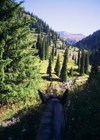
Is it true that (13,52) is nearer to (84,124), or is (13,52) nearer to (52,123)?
(84,124)

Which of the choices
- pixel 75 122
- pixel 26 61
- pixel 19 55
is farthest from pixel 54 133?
pixel 26 61

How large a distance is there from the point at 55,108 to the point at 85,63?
8398cm

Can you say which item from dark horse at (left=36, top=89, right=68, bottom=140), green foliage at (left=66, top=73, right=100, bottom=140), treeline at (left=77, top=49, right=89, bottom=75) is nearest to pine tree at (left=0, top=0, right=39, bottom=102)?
green foliage at (left=66, top=73, right=100, bottom=140)

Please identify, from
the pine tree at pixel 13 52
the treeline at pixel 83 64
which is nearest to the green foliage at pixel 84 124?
the pine tree at pixel 13 52

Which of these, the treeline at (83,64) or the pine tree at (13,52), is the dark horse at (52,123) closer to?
the pine tree at (13,52)

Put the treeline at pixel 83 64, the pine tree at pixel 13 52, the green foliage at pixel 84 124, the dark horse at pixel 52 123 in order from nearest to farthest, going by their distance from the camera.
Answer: the dark horse at pixel 52 123 < the green foliage at pixel 84 124 < the pine tree at pixel 13 52 < the treeline at pixel 83 64

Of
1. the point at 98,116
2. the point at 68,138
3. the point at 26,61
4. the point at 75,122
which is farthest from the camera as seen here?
the point at 26,61

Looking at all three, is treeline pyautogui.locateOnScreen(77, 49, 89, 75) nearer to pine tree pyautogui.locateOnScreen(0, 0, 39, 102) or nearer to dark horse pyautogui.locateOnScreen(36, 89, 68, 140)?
pine tree pyautogui.locateOnScreen(0, 0, 39, 102)

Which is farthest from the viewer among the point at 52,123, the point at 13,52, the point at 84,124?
the point at 13,52

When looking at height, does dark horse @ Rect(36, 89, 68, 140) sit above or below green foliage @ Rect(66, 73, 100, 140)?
above

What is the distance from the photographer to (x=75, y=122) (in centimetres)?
343

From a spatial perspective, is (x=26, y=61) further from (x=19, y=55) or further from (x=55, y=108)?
(x=55, y=108)

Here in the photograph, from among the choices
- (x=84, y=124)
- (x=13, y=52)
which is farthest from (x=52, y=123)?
(x=13, y=52)

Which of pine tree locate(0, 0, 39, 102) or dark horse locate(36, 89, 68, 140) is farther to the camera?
pine tree locate(0, 0, 39, 102)
